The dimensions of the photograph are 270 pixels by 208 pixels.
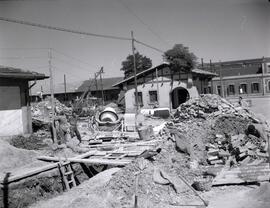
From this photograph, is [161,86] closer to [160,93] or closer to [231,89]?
[160,93]

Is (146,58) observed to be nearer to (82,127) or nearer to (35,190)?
(82,127)

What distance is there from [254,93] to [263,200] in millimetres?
46005

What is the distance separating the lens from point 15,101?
682 inches

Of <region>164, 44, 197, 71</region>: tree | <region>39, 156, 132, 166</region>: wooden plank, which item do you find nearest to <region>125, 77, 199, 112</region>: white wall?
<region>164, 44, 197, 71</region>: tree

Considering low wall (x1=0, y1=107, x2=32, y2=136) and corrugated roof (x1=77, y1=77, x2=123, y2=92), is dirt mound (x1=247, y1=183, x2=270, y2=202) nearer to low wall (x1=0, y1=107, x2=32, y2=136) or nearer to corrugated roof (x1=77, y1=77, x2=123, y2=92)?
low wall (x1=0, y1=107, x2=32, y2=136)

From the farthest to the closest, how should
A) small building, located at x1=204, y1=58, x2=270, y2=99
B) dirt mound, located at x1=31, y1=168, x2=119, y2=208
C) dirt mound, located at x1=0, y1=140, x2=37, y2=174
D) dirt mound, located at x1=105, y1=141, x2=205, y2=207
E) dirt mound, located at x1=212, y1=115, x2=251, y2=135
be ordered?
small building, located at x1=204, y1=58, x2=270, y2=99 → dirt mound, located at x1=212, y1=115, x2=251, y2=135 → dirt mound, located at x1=0, y1=140, x2=37, y2=174 → dirt mound, located at x1=31, y1=168, x2=119, y2=208 → dirt mound, located at x1=105, y1=141, x2=205, y2=207

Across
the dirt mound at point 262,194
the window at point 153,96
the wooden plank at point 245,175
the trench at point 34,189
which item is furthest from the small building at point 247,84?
the dirt mound at point 262,194

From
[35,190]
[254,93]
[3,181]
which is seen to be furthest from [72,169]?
[254,93]

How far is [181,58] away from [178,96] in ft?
16.6

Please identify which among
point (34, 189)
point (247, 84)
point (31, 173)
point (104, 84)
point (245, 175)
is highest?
point (104, 84)

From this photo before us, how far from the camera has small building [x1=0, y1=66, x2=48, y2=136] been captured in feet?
54.4

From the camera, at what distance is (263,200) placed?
701 centimetres

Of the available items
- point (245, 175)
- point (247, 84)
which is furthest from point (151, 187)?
point (247, 84)

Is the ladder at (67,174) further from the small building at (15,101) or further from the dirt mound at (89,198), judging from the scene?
the small building at (15,101)
